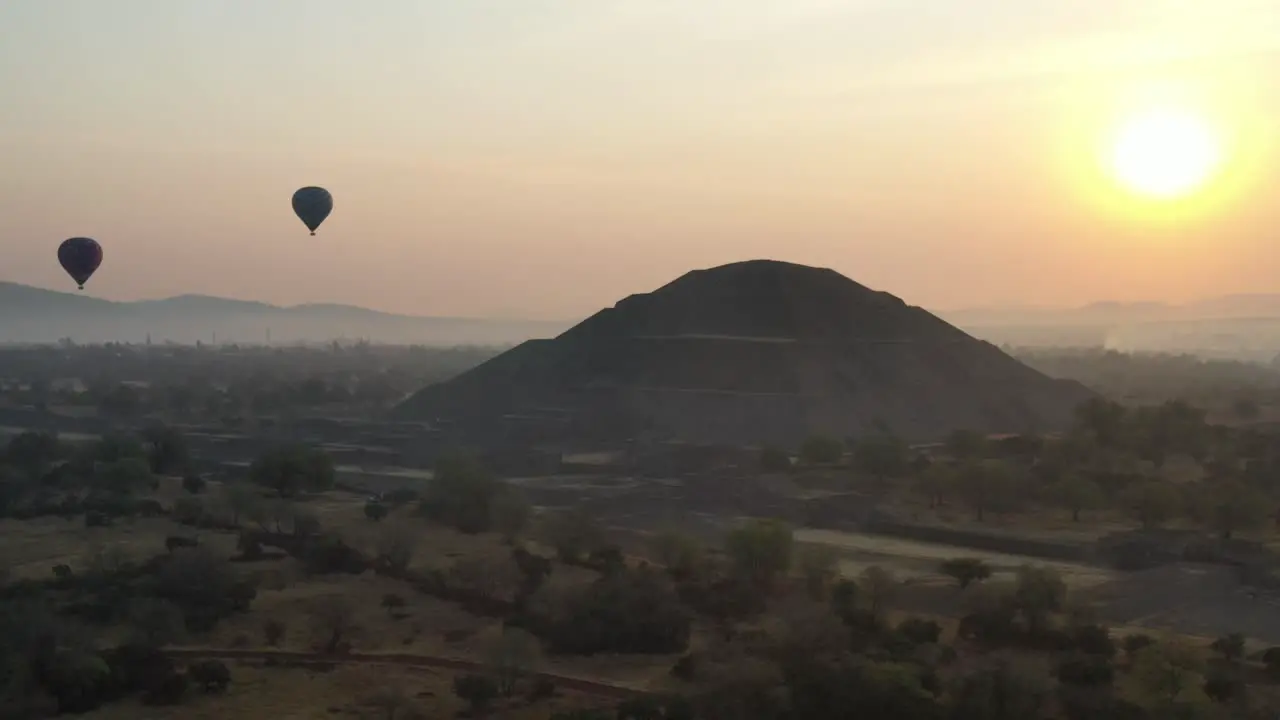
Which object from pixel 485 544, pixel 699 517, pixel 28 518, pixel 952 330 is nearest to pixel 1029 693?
pixel 485 544

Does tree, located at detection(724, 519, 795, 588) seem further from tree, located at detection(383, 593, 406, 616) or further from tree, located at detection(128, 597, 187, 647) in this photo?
tree, located at detection(128, 597, 187, 647)

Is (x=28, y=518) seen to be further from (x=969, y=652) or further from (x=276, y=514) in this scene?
(x=969, y=652)

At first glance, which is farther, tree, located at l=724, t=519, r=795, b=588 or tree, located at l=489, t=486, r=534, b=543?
tree, located at l=489, t=486, r=534, b=543

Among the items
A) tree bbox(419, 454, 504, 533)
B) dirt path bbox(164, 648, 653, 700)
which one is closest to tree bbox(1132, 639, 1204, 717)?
dirt path bbox(164, 648, 653, 700)

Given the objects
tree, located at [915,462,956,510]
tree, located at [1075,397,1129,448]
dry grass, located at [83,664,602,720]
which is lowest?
dry grass, located at [83,664,602,720]

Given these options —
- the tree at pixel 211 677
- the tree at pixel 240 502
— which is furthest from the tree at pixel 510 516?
the tree at pixel 211 677

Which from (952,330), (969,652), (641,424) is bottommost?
(969,652)
